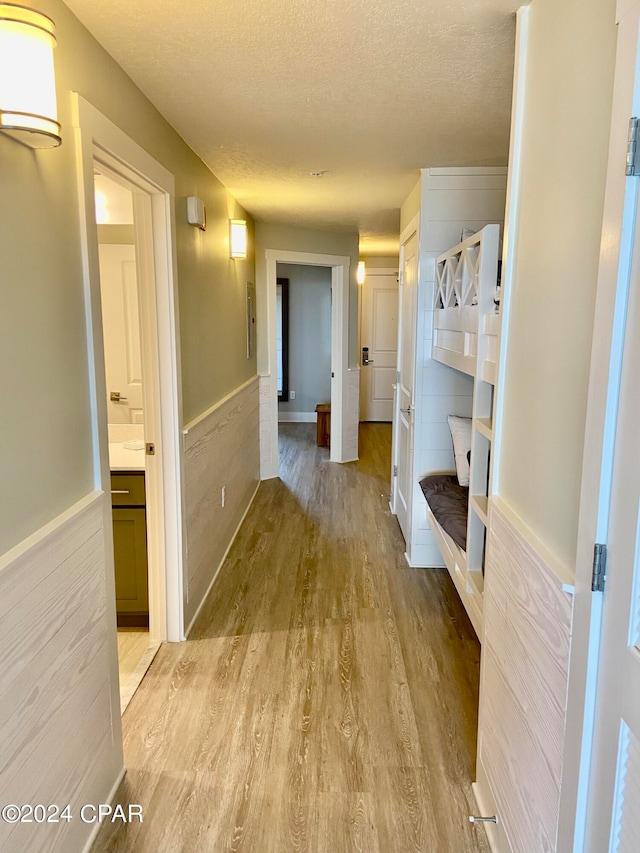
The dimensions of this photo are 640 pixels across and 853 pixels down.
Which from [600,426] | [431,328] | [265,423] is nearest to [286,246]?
[265,423]

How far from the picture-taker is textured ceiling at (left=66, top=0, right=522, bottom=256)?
1561 millimetres

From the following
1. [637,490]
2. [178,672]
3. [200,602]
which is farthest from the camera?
[200,602]

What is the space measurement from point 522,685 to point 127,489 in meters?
1.88

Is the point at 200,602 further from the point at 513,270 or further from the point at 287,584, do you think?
the point at 513,270

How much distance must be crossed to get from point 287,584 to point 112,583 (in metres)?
1.63

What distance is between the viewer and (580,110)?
118cm

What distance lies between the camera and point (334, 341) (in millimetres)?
5816

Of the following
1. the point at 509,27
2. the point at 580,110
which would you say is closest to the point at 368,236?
the point at 509,27

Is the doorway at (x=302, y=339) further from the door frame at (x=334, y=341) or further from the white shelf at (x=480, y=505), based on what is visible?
the white shelf at (x=480, y=505)

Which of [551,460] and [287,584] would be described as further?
[287,584]

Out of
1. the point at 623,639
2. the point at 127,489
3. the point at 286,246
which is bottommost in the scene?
the point at 127,489

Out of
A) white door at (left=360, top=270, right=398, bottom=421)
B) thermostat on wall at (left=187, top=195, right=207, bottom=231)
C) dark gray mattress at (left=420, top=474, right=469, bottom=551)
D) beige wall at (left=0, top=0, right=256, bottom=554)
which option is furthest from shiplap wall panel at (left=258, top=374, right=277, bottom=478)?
beige wall at (left=0, top=0, right=256, bottom=554)

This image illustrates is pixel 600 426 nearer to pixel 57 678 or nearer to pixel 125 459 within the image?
pixel 57 678

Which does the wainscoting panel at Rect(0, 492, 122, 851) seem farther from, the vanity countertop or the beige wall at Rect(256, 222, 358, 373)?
the beige wall at Rect(256, 222, 358, 373)
